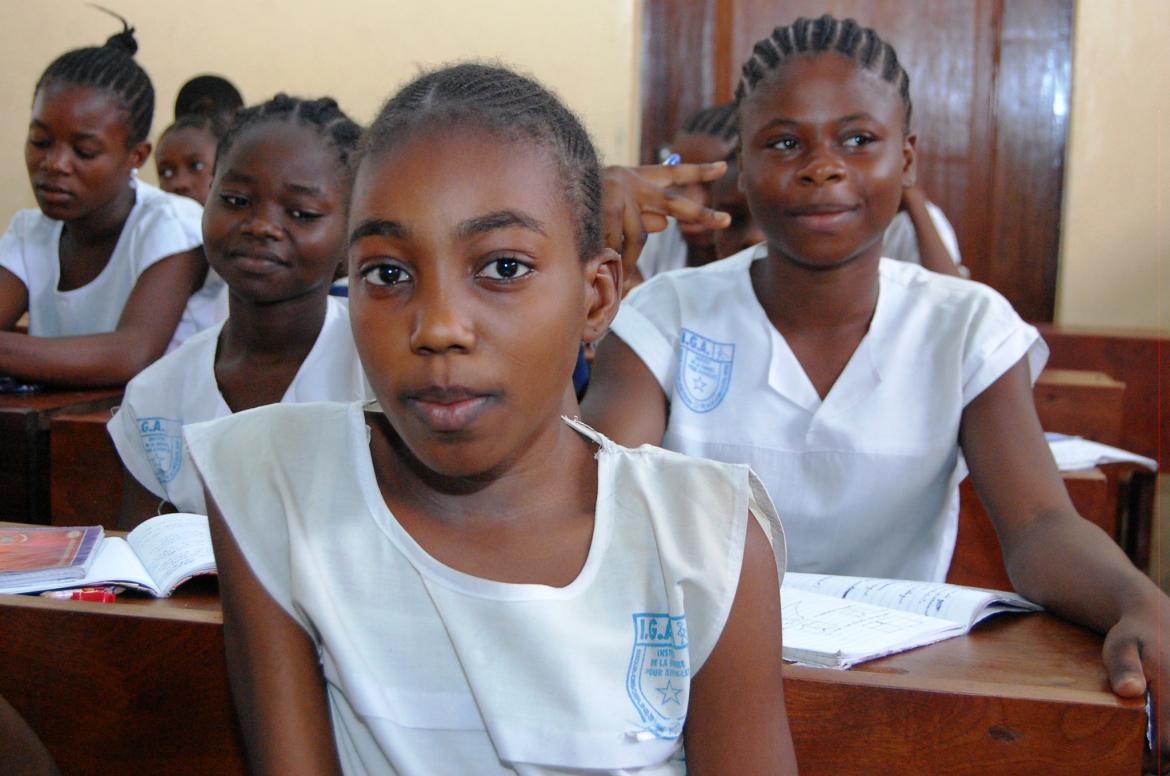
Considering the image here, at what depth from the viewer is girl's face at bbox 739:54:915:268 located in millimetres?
1562

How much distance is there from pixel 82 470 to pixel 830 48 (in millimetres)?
1304

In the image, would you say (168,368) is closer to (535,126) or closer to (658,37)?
(535,126)

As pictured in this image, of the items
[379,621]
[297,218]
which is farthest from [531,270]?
[297,218]

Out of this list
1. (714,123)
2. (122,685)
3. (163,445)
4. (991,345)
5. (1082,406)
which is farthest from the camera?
(714,123)

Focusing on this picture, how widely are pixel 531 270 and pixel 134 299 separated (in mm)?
1791

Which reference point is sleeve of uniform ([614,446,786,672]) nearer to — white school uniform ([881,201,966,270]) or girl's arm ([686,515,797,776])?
girl's arm ([686,515,797,776])

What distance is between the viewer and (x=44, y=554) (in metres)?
1.21

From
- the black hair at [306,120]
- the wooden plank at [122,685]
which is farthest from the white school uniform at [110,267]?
the wooden plank at [122,685]

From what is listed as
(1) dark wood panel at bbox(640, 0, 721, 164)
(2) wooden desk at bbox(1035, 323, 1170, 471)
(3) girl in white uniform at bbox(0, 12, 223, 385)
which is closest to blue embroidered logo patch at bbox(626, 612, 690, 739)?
(3) girl in white uniform at bbox(0, 12, 223, 385)

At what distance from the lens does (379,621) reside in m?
0.94

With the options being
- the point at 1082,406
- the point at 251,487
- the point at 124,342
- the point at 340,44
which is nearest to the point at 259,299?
the point at 124,342

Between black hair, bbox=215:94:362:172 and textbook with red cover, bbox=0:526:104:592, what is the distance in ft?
2.29

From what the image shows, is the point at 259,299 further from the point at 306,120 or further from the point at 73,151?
the point at 73,151

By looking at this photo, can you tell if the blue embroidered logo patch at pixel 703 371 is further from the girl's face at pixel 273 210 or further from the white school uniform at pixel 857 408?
the girl's face at pixel 273 210
